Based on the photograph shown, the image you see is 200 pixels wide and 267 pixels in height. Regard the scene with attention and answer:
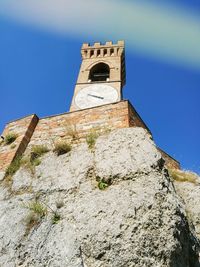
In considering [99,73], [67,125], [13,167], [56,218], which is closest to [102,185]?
[56,218]

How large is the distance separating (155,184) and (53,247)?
178 centimetres

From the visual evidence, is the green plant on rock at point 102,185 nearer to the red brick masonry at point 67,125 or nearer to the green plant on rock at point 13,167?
the red brick masonry at point 67,125

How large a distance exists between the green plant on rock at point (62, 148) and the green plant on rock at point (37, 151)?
30 cm

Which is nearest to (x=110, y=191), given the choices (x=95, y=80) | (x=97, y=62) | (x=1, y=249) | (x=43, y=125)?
(x=1, y=249)

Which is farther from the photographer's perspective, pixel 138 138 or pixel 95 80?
pixel 95 80

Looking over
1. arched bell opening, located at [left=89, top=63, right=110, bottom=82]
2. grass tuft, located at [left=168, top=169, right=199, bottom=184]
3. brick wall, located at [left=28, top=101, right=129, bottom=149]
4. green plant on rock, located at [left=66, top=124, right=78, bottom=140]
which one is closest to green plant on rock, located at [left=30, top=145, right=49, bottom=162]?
brick wall, located at [left=28, top=101, right=129, bottom=149]

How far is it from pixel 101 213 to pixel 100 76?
1676 centimetres

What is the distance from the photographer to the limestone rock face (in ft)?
13.6

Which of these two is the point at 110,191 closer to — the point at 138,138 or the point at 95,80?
the point at 138,138

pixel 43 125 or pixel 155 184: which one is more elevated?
pixel 43 125

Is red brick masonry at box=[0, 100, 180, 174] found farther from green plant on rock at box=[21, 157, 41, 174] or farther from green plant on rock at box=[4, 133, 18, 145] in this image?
green plant on rock at box=[21, 157, 41, 174]

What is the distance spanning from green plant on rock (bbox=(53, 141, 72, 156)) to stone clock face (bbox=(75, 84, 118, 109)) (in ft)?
33.0

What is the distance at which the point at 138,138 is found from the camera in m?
5.91

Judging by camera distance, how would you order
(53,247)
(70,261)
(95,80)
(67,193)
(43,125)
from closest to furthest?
(70,261)
(53,247)
(67,193)
(43,125)
(95,80)
